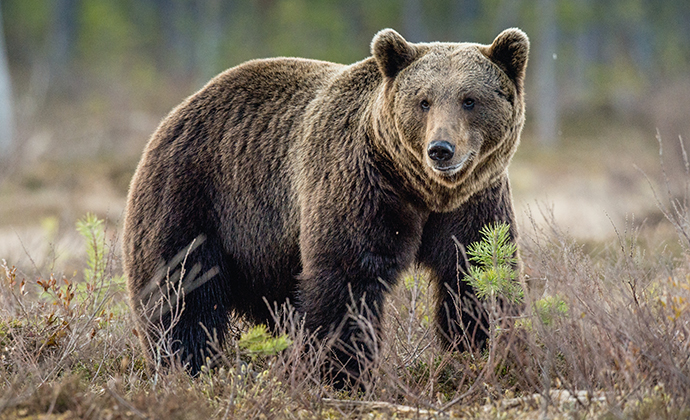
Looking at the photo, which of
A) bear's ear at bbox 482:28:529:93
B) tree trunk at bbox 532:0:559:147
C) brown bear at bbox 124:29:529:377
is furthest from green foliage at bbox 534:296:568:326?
tree trunk at bbox 532:0:559:147

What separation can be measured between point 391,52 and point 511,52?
2.32ft

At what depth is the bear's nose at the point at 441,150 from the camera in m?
3.92

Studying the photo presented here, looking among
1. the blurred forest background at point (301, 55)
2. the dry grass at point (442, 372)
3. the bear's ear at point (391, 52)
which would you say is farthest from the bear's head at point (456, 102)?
the blurred forest background at point (301, 55)

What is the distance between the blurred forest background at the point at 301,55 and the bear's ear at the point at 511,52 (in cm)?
1354

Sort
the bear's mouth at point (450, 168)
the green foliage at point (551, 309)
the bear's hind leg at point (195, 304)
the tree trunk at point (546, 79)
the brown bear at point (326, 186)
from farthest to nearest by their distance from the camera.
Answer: the tree trunk at point (546, 79)
the bear's hind leg at point (195, 304)
the brown bear at point (326, 186)
the bear's mouth at point (450, 168)
the green foliage at point (551, 309)

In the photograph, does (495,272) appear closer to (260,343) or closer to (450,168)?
(450,168)

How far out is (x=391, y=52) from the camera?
4.46 metres

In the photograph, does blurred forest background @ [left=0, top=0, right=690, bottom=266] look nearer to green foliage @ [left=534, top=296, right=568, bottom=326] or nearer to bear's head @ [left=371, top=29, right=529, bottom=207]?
bear's head @ [left=371, top=29, right=529, bottom=207]

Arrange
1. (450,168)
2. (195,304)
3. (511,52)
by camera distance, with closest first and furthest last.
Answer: (450,168) → (511,52) → (195,304)

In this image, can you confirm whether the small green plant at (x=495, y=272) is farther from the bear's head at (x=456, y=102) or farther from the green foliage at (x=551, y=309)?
the bear's head at (x=456, y=102)

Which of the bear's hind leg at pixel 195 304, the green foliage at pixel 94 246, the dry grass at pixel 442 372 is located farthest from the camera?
the green foliage at pixel 94 246

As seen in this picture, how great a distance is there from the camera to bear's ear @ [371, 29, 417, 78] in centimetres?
442

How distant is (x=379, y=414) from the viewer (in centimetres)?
367

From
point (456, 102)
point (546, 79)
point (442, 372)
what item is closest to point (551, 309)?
point (442, 372)
